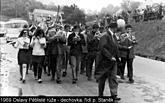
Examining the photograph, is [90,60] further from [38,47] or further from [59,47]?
[38,47]

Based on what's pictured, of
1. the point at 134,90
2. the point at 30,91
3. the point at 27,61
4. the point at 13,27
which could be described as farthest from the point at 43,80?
the point at 13,27

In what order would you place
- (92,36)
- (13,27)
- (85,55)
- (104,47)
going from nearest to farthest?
(104,47) < (92,36) < (85,55) < (13,27)

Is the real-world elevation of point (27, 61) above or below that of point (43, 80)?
above

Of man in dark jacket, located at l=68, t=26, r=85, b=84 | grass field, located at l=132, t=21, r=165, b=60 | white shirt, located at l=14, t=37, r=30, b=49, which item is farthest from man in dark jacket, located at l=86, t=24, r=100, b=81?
grass field, located at l=132, t=21, r=165, b=60

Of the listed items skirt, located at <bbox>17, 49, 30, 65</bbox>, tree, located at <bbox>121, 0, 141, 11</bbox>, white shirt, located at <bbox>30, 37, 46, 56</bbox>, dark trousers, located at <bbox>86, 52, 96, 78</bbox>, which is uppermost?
tree, located at <bbox>121, 0, 141, 11</bbox>

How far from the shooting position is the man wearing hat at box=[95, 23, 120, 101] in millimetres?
7609

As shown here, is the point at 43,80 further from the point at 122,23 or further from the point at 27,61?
the point at 122,23

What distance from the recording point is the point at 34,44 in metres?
10.2

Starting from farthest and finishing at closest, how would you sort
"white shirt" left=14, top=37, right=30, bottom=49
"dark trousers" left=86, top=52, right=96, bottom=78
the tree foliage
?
1. the tree foliage
2. "dark trousers" left=86, top=52, right=96, bottom=78
3. "white shirt" left=14, top=37, right=30, bottom=49

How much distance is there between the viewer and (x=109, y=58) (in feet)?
24.9

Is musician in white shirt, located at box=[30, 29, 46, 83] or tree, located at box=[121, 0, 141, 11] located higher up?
tree, located at box=[121, 0, 141, 11]

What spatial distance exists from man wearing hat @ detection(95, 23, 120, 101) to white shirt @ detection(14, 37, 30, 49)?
315 centimetres

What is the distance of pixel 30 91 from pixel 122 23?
119 inches

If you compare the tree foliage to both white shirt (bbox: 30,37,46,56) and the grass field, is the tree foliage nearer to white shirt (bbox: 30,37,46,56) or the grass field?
the grass field
